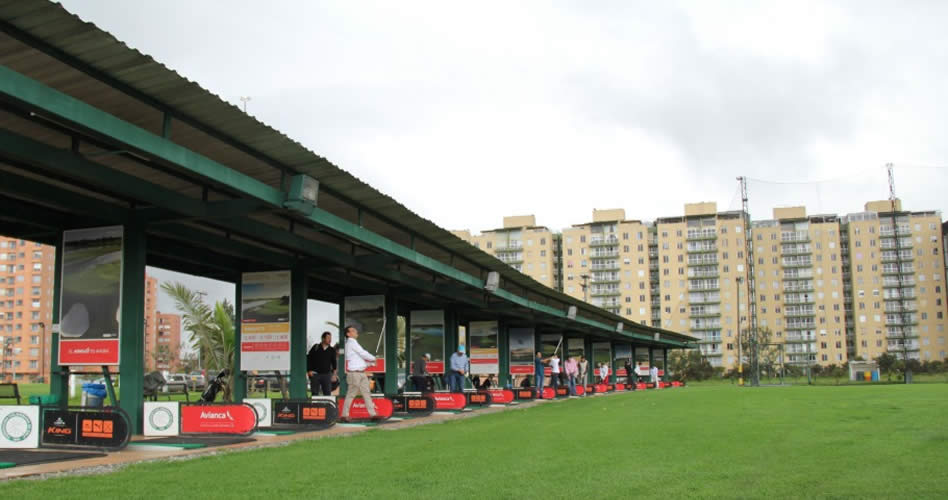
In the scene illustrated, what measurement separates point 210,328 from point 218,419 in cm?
1307

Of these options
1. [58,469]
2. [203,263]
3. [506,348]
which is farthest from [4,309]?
[58,469]

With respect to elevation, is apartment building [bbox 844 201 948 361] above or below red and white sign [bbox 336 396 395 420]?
above

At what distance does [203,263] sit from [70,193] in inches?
237

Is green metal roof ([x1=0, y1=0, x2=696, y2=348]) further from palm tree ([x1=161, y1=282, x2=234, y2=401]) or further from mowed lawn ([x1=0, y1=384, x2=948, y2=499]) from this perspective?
palm tree ([x1=161, y1=282, x2=234, y2=401])

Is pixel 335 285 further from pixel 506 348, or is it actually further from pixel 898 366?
pixel 898 366

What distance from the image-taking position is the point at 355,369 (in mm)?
16094

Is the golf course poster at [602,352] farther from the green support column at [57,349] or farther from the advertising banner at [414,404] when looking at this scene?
the green support column at [57,349]

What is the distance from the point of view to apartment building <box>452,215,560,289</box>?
15475 cm

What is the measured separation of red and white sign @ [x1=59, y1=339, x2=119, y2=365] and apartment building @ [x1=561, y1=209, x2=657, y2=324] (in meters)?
135

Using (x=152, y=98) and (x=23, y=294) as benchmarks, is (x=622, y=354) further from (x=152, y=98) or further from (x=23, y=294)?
(x=23, y=294)

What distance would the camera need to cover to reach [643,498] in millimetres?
6980

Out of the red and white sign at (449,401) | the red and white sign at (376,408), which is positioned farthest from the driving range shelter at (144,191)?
the red and white sign at (449,401)

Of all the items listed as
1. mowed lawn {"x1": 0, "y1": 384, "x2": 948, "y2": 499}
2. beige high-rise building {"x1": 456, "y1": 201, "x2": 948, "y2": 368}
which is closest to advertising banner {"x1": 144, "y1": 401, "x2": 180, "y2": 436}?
mowed lawn {"x1": 0, "y1": 384, "x2": 948, "y2": 499}

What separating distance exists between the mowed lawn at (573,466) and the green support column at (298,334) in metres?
4.89
